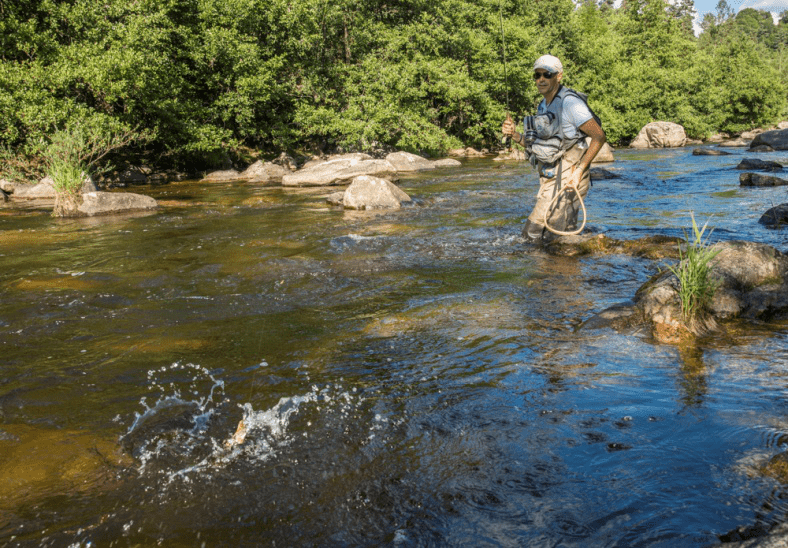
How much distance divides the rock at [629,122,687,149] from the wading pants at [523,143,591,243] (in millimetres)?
29928

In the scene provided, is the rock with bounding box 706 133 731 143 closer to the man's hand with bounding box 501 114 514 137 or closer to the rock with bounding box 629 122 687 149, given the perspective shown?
the rock with bounding box 629 122 687 149

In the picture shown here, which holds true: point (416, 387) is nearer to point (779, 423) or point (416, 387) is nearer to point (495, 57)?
point (779, 423)

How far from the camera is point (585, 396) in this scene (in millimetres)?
3732

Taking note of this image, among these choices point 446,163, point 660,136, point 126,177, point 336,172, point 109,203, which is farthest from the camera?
point 660,136

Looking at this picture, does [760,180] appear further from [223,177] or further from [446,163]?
[223,177]

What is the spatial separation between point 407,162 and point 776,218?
15.0 metres

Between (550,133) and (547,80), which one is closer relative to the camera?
(547,80)

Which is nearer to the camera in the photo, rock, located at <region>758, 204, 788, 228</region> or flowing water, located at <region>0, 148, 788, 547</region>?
flowing water, located at <region>0, 148, 788, 547</region>

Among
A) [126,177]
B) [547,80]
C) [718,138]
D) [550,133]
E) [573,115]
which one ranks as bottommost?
[126,177]

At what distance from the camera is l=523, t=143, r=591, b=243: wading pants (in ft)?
24.6

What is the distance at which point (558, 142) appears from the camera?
24.2 feet


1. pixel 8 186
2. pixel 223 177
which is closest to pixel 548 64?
pixel 8 186

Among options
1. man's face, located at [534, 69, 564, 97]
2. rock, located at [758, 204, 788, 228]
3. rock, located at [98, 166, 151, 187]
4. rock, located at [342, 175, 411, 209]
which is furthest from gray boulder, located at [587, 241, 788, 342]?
rock, located at [98, 166, 151, 187]

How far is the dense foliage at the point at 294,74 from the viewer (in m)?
17.7
